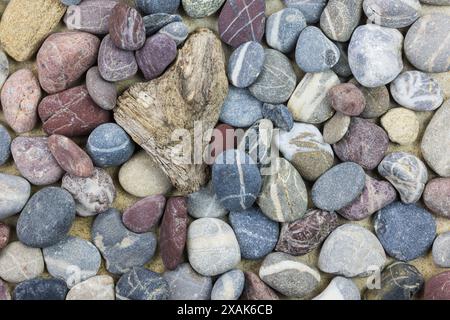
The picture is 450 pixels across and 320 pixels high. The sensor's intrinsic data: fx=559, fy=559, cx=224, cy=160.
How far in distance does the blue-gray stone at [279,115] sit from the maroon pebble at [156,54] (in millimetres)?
215

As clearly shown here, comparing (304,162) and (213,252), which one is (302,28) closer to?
(304,162)

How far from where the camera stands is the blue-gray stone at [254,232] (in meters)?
1.12

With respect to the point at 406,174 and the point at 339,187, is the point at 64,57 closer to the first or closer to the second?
the point at 339,187

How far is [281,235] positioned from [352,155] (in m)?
0.22

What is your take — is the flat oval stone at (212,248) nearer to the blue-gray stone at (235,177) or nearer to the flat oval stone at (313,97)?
the blue-gray stone at (235,177)

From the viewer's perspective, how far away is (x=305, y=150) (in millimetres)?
1132

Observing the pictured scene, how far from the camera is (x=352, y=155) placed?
3.76 ft

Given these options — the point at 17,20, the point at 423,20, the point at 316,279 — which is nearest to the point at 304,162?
the point at 316,279

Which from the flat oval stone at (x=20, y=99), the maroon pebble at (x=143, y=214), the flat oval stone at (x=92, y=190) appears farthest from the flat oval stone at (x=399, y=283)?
the flat oval stone at (x=20, y=99)

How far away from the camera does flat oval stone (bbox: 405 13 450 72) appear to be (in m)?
1.12

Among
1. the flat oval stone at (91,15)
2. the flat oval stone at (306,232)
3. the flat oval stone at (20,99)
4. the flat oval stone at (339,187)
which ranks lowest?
the flat oval stone at (306,232)

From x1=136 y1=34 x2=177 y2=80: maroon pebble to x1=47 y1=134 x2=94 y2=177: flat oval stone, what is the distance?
203mm

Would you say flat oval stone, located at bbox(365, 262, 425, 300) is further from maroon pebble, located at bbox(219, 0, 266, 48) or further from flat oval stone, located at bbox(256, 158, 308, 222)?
maroon pebble, located at bbox(219, 0, 266, 48)

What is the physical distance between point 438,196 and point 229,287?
1.51ft
